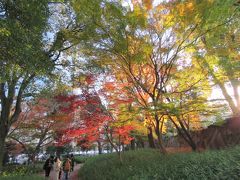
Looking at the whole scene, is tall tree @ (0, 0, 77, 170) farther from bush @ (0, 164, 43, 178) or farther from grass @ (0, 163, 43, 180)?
bush @ (0, 164, 43, 178)

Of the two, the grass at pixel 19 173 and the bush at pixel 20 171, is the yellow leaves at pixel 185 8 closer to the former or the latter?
the grass at pixel 19 173

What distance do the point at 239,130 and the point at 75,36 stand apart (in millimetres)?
11523

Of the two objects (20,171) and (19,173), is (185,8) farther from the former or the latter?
(20,171)

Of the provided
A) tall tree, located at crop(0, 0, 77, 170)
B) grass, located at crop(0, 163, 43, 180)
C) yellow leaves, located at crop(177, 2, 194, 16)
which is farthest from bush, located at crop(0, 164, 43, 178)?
yellow leaves, located at crop(177, 2, 194, 16)

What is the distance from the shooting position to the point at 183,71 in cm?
1051

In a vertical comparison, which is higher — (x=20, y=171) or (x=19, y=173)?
(x=20, y=171)

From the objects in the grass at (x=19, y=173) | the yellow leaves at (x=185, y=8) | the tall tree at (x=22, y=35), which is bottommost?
the grass at (x=19, y=173)

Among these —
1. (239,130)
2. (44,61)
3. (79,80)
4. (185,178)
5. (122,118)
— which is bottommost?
(185,178)

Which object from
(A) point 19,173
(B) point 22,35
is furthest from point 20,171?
(B) point 22,35

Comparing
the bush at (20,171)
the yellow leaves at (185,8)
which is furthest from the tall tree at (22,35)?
the bush at (20,171)

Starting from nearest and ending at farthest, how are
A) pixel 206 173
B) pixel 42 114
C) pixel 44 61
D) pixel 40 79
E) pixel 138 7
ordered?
pixel 206 173
pixel 44 61
pixel 138 7
pixel 40 79
pixel 42 114

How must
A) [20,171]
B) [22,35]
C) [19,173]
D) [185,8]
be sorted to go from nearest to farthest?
[22,35], [185,8], [19,173], [20,171]

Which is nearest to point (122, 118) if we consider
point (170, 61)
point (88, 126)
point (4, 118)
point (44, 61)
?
point (88, 126)

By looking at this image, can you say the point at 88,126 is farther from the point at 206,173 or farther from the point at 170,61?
the point at 206,173
